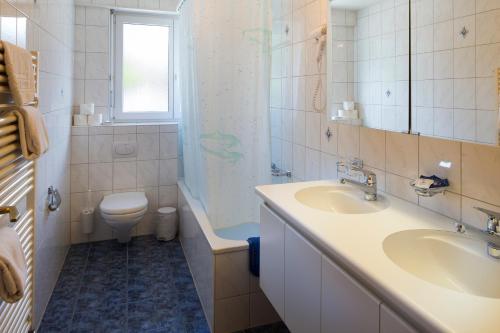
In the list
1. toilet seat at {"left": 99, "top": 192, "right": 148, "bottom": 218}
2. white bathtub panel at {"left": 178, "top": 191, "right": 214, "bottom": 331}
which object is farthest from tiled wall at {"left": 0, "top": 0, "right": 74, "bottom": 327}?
white bathtub panel at {"left": 178, "top": 191, "right": 214, "bottom": 331}

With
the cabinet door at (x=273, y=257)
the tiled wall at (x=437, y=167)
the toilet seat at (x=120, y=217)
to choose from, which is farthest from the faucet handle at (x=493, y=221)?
the toilet seat at (x=120, y=217)

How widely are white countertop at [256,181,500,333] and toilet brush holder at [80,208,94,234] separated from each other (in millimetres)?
2237

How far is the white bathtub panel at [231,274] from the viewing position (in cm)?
211

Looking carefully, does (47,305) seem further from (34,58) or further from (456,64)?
(456,64)

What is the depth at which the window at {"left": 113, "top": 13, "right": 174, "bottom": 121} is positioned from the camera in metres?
3.72

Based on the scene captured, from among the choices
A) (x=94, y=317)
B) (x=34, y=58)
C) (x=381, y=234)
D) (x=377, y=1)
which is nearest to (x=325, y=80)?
(x=377, y=1)

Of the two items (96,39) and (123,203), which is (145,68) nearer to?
(96,39)

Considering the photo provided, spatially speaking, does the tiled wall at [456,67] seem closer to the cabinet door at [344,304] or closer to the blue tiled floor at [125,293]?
the cabinet door at [344,304]

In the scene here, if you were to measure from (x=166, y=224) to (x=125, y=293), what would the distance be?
985mm

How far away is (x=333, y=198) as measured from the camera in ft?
6.00

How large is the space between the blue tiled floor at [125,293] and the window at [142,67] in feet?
4.68

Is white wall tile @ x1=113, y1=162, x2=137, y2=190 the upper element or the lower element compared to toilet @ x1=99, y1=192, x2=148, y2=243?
upper

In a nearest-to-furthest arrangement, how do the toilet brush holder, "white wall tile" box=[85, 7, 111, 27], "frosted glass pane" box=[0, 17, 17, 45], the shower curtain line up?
"frosted glass pane" box=[0, 17, 17, 45], the shower curtain, the toilet brush holder, "white wall tile" box=[85, 7, 111, 27]

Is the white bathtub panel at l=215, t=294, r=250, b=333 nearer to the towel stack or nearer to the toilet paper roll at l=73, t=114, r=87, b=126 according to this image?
the towel stack
